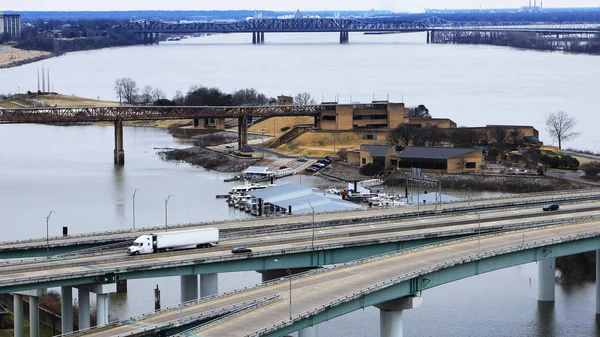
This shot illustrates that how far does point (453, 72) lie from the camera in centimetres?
8994

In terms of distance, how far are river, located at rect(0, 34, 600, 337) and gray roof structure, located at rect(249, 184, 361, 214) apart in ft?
3.72

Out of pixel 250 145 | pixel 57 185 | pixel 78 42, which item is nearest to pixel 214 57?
pixel 78 42

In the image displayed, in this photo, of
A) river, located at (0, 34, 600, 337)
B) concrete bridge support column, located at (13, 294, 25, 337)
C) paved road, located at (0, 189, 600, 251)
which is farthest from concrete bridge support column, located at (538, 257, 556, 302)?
concrete bridge support column, located at (13, 294, 25, 337)

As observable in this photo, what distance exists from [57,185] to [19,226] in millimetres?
7474

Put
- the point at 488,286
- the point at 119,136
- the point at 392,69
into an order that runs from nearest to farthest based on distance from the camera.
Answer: the point at 488,286
the point at 119,136
the point at 392,69

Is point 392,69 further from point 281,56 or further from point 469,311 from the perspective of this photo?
point 469,311

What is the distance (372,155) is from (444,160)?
2.33 m

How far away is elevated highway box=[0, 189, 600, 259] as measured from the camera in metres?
20.8

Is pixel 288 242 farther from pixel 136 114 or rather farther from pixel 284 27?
pixel 284 27

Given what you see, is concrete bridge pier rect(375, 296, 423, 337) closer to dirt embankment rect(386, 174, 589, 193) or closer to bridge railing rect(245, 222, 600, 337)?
bridge railing rect(245, 222, 600, 337)

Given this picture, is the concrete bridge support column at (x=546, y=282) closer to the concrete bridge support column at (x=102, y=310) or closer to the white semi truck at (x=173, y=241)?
the white semi truck at (x=173, y=241)

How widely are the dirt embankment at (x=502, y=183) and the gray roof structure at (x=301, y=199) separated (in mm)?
4819

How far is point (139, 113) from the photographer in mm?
44406

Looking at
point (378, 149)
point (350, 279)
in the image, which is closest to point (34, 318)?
point (350, 279)
